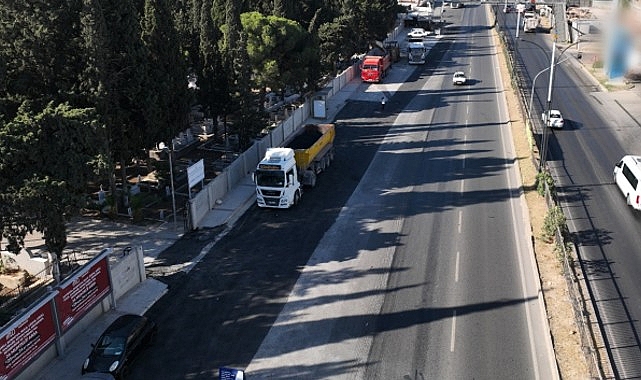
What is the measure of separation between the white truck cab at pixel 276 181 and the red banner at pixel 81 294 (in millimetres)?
13018

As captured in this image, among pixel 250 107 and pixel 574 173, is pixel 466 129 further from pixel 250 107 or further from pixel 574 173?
pixel 250 107

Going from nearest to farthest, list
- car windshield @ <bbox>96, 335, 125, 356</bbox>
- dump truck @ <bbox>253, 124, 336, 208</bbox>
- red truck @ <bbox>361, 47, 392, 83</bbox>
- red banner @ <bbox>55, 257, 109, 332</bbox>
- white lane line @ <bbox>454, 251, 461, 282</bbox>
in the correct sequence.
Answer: car windshield @ <bbox>96, 335, 125, 356</bbox> → red banner @ <bbox>55, 257, 109, 332</bbox> → white lane line @ <bbox>454, 251, 461, 282</bbox> → dump truck @ <bbox>253, 124, 336, 208</bbox> → red truck @ <bbox>361, 47, 392, 83</bbox>

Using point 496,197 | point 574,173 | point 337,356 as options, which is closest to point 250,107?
point 496,197

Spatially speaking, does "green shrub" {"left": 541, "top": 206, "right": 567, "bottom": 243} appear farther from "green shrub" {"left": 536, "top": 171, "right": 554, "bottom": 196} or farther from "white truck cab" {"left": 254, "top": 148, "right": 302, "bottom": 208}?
"white truck cab" {"left": 254, "top": 148, "right": 302, "bottom": 208}

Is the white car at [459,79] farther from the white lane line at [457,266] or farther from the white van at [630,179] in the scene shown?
the white lane line at [457,266]

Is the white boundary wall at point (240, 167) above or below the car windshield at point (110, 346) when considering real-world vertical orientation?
above

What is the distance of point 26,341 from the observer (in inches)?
838

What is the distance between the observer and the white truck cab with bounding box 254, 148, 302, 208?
36.5 m

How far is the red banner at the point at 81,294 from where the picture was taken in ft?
75.9

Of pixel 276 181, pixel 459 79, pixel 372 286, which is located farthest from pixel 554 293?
pixel 459 79

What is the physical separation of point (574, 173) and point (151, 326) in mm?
31807

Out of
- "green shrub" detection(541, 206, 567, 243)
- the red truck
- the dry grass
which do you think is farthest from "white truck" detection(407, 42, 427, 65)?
"green shrub" detection(541, 206, 567, 243)

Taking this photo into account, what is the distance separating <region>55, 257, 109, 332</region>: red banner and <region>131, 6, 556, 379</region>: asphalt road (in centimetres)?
254

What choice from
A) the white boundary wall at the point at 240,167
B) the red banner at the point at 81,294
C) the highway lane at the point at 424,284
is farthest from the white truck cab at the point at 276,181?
the red banner at the point at 81,294
